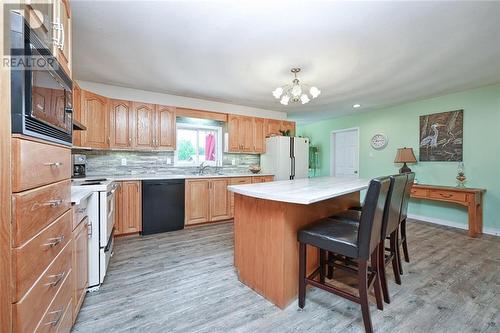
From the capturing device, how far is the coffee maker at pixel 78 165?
2982 millimetres

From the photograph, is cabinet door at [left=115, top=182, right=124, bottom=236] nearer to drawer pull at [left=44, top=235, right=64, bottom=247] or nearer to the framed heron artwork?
drawer pull at [left=44, top=235, right=64, bottom=247]

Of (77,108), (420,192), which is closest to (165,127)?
(77,108)

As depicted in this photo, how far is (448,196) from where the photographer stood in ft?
11.8

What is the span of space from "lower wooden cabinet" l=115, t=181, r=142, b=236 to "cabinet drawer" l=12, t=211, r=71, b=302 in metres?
2.15

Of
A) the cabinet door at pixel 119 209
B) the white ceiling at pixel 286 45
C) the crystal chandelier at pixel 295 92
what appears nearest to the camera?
the white ceiling at pixel 286 45

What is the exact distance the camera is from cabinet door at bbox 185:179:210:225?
377cm

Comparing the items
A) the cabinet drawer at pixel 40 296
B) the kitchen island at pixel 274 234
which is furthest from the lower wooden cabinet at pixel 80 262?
the kitchen island at pixel 274 234

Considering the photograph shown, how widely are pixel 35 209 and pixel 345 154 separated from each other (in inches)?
242

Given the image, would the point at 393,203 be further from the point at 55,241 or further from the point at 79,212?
the point at 79,212

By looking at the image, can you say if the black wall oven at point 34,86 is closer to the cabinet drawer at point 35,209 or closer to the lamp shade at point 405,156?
the cabinet drawer at point 35,209

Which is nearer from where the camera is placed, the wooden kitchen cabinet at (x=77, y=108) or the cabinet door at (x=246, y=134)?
the wooden kitchen cabinet at (x=77, y=108)

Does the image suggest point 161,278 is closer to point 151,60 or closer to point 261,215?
point 261,215

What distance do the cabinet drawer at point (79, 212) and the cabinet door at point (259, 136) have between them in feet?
11.6

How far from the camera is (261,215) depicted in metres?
1.83
